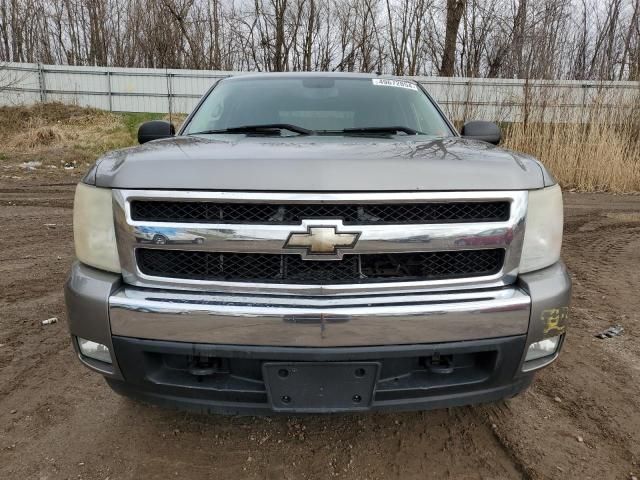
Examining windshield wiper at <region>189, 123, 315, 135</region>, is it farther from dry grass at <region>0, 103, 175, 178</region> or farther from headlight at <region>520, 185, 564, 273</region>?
dry grass at <region>0, 103, 175, 178</region>

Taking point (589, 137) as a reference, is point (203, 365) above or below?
below

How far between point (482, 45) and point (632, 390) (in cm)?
2375

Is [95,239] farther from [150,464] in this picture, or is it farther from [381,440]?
[381,440]

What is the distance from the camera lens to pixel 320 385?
1.59 meters

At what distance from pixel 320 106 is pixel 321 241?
159 centimetres

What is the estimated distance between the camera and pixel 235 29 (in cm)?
2598

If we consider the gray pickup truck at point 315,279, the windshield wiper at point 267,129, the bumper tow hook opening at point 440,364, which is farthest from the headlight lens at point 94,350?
the windshield wiper at point 267,129

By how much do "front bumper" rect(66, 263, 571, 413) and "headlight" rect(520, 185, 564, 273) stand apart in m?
0.06

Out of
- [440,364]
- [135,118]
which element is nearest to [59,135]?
[135,118]

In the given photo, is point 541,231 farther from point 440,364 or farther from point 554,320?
point 440,364

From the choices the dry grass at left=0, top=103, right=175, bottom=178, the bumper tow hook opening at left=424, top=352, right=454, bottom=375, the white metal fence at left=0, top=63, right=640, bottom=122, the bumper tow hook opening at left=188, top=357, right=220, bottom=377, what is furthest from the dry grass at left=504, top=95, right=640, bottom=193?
the dry grass at left=0, top=103, right=175, bottom=178

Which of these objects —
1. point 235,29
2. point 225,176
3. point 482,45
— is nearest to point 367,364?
point 225,176

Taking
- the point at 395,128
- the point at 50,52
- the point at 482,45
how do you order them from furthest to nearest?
the point at 50,52 < the point at 482,45 < the point at 395,128

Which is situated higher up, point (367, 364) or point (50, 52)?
point (50, 52)
